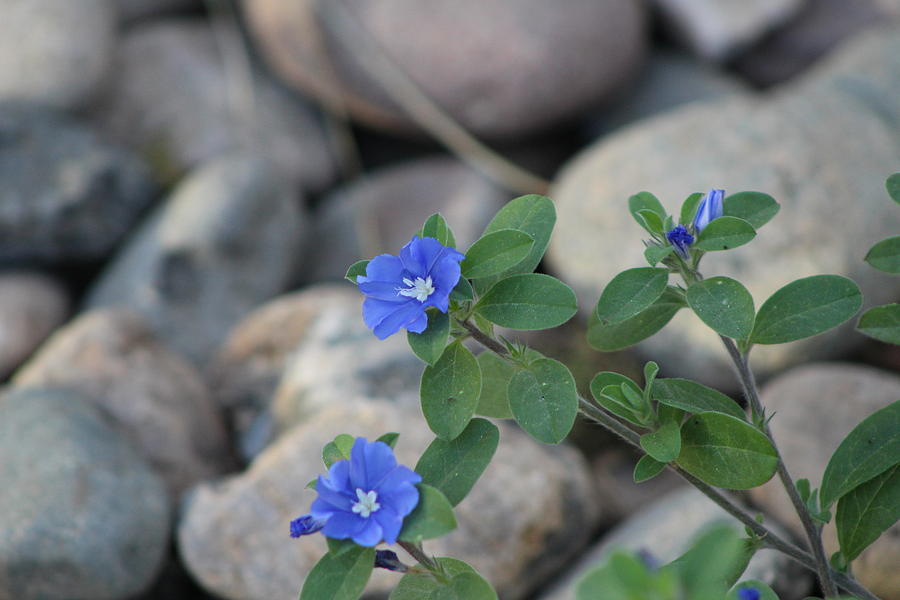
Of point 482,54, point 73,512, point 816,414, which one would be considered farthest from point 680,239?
point 482,54

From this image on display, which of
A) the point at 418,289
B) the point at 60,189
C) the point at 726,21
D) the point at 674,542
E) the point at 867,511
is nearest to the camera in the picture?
the point at 418,289

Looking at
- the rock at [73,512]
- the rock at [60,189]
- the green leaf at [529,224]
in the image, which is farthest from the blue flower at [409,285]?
the rock at [60,189]

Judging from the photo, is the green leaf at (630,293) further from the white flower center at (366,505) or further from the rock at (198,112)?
the rock at (198,112)

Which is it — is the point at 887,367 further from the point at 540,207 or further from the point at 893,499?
the point at 540,207

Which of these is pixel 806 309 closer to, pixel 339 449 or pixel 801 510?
pixel 801 510

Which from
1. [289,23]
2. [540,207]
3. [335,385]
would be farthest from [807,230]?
[289,23]

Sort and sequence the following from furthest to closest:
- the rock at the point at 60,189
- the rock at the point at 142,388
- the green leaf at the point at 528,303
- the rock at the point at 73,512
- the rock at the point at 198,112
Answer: the rock at the point at 198,112, the rock at the point at 60,189, the rock at the point at 142,388, the rock at the point at 73,512, the green leaf at the point at 528,303

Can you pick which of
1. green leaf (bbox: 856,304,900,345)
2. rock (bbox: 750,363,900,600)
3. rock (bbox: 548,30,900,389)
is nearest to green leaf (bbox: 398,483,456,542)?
green leaf (bbox: 856,304,900,345)
